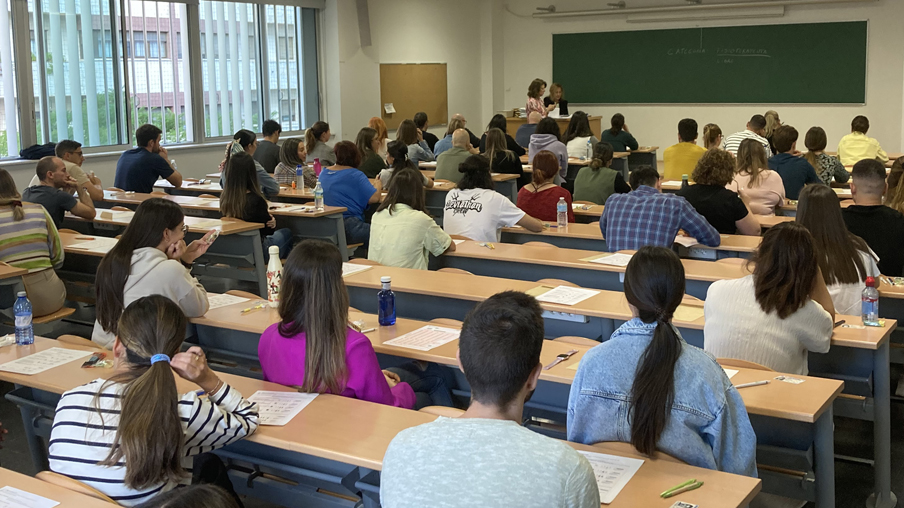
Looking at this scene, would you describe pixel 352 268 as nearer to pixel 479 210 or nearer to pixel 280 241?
pixel 479 210

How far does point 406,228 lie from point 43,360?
7.40 feet

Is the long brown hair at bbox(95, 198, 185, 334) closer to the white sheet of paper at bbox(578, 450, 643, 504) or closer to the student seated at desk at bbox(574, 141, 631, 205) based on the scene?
the white sheet of paper at bbox(578, 450, 643, 504)

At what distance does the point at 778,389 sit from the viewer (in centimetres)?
271

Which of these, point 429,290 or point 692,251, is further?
point 692,251

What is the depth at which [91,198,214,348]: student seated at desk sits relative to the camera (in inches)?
140

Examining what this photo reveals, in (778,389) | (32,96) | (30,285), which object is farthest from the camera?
(32,96)

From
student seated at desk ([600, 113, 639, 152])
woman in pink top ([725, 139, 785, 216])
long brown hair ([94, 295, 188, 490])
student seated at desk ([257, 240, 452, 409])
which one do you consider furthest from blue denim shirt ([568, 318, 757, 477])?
student seated at desk ([600, 113, 639, 152])

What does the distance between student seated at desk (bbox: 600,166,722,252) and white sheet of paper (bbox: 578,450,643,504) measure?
296 cm

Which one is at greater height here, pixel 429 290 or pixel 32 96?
pixel 32 96

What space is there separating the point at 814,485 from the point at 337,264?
1726 mm

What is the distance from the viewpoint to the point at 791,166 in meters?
7.23

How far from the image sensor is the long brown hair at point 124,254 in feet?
11.7

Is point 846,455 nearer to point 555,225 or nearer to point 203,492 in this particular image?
point 555,225

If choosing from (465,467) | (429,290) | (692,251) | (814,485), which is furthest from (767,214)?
(465,467)
